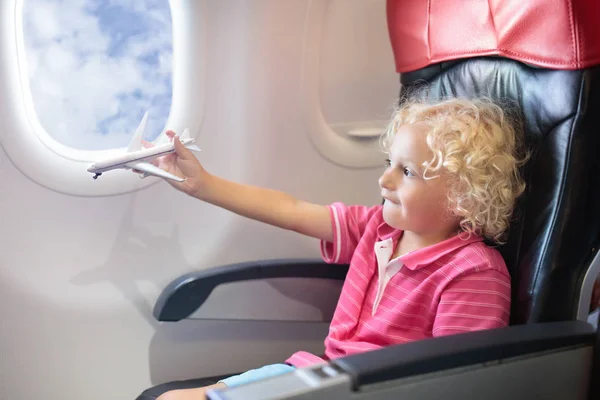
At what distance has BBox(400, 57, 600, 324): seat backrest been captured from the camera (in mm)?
1003

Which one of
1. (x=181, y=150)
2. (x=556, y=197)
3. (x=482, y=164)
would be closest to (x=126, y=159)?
(x=181, y=150)

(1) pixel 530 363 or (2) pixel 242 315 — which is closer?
(1) pixel 530 363

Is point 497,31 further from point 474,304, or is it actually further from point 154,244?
point 154,244

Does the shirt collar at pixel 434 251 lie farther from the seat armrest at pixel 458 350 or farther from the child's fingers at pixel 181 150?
the child's fingers at pixel 181 150

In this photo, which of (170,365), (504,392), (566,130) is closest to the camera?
(504,392)

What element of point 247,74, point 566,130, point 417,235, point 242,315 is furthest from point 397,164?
point 242,315

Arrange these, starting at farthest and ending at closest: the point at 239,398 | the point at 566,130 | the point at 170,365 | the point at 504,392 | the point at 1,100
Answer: the point at 170,365 → the point at 1,100 → the point at 566,130 → the point at 504,392 → the point at 239,398

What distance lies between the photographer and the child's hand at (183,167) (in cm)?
121

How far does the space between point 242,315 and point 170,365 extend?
237mm

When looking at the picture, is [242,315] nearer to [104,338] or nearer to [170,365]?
[170,365]

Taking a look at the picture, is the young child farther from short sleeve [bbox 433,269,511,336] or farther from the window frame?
the window frame

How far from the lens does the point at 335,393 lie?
754mm

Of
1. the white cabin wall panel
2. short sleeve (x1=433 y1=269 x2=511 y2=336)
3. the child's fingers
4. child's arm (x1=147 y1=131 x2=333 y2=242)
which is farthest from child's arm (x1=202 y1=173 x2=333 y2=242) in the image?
short sleeve (x1=433 y1=269 x2=511 y2=336)

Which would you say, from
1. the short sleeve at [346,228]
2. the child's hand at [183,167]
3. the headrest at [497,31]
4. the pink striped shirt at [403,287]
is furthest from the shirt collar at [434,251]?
the child's hand at [183,167]
